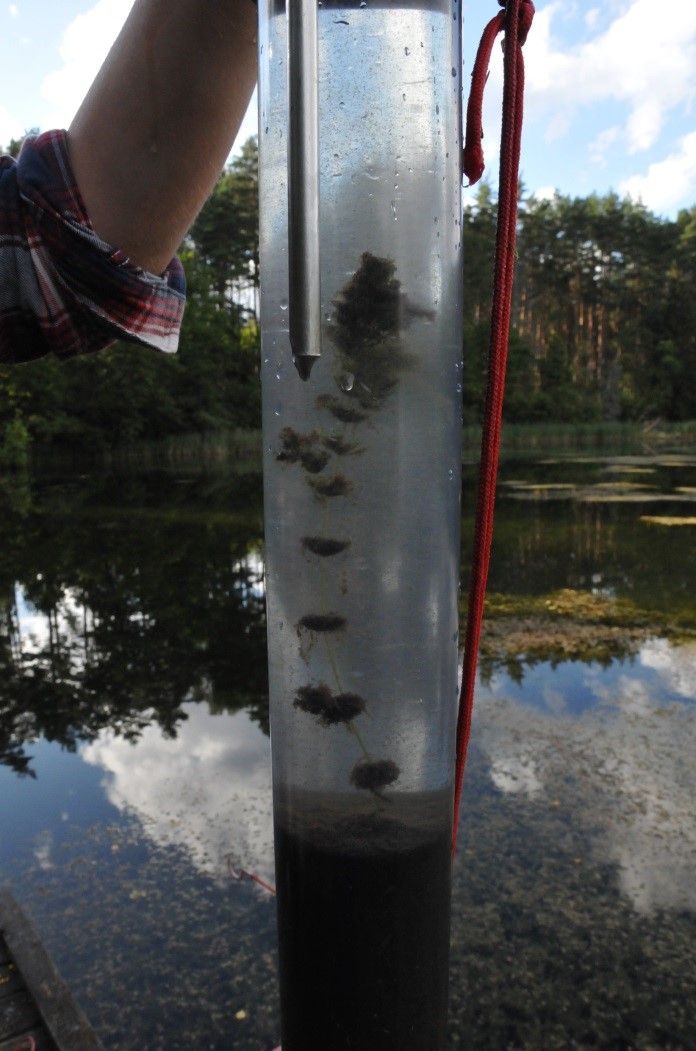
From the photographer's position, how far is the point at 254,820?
387cm

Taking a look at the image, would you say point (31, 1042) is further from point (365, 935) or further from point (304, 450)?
point (304, 450)

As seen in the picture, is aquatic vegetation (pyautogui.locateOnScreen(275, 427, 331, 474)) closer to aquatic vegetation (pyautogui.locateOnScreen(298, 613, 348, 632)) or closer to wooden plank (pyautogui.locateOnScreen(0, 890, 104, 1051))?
aquatic vegetation (pyautogui.locateOnScreen(298, 613, 348, 632))

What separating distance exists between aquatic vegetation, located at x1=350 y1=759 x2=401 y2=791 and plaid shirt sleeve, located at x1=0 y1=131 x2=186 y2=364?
2.22 ft

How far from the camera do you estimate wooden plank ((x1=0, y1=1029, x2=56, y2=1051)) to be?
2.18 m

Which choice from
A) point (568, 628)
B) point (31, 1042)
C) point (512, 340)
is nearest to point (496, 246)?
point (31, 1042)

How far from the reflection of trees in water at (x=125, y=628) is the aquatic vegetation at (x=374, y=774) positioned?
4113 millimetres

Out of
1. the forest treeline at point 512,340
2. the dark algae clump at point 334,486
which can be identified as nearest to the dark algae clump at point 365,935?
the dark algae clump at point 334,486

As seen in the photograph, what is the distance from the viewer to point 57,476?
83.8 feet

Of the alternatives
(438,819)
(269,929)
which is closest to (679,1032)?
(269,929)

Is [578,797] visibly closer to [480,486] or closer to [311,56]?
[480,486]

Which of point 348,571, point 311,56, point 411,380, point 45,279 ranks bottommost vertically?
point 348,571

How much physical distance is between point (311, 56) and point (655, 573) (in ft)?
27.1

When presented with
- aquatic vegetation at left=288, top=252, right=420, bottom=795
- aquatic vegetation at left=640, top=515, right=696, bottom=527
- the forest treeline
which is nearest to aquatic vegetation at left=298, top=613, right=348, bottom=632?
aquatic vegetation at left=288, top=252, right=420, bottom=795

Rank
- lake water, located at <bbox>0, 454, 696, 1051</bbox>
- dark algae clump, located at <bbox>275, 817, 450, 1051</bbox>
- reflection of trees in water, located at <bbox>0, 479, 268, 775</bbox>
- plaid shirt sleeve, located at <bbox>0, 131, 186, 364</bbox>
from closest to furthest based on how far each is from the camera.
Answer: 1. dark algae clump, located at <bbox>275, 817, 450, 1051</bbox>
2. plaid shirt sleeve, located at <bbox>0, 131, 186, 364</bbox>
3. lake water, located at <bbox>0, 454, 696, 1051</bbox>
4. reflection of trees in water, located at <bbox>0, 479, 268, 775</bbox>
